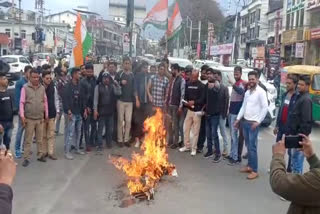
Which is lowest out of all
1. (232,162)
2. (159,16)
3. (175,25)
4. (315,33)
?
(232,162)

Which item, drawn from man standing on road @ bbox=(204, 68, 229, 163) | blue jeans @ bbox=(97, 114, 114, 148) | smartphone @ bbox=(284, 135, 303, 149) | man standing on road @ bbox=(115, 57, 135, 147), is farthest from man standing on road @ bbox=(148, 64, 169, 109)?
smartphone @ bbox=(284, 135, 303, 149)

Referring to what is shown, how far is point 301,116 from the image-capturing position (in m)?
6.46

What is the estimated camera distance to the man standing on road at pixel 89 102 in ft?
28.1

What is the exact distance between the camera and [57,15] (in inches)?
4333

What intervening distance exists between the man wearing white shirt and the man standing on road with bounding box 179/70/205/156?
4.92ft

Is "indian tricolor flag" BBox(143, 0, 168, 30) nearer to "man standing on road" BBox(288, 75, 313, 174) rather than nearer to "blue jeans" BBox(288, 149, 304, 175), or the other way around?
"man standing on road" BBox(288, 75, 313, 174)

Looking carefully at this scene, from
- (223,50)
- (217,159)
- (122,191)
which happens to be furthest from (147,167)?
(223,50)

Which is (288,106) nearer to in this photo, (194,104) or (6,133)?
(194,104)

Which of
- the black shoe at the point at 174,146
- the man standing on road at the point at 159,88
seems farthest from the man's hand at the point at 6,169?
the black shoe at the point at 174,146

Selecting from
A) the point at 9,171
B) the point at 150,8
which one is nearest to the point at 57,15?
the point at 150,8

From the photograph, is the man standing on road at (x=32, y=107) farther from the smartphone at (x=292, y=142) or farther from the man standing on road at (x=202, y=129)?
the smartphone at (x=292, y=142)

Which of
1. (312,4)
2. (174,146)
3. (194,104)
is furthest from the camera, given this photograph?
(312,4)

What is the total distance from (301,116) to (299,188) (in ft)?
13.8

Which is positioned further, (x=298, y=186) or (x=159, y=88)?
(x=159, y=88)
